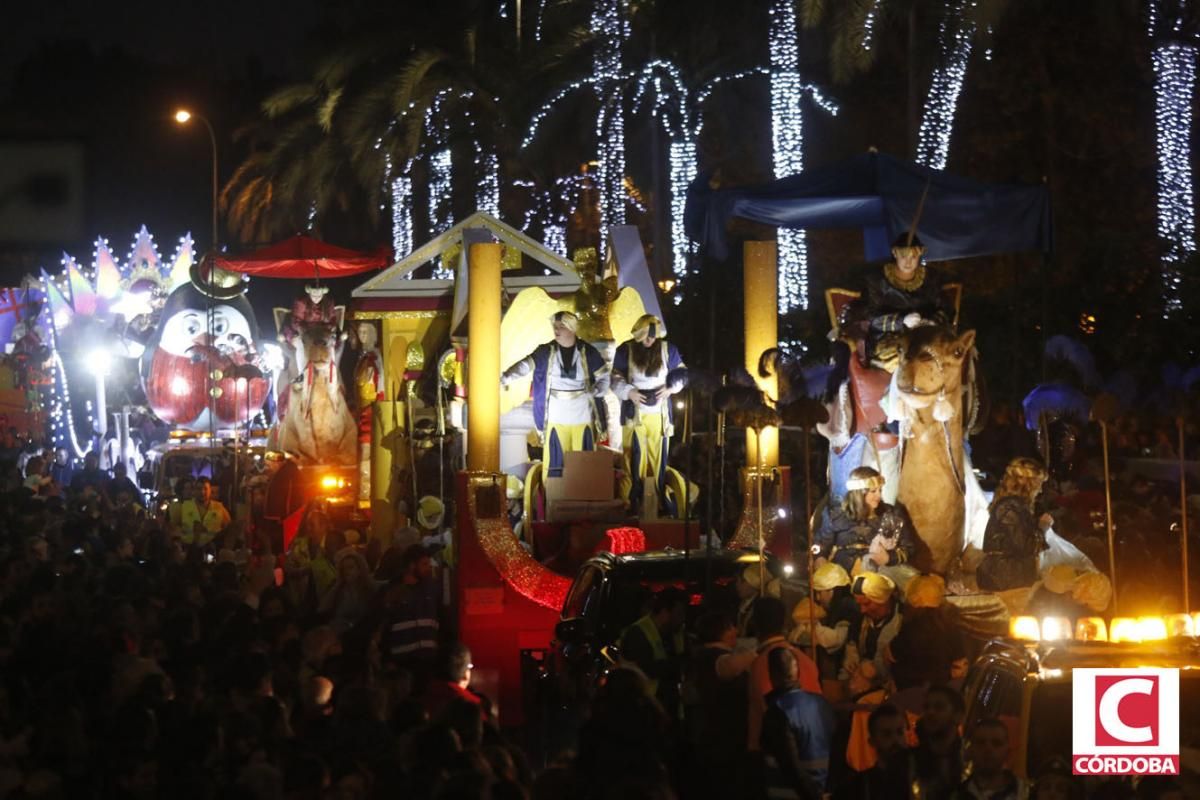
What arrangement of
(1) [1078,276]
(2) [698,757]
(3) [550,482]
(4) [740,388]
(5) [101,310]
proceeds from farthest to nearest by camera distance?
(5) [101,310] → (1) [1078,276] → (3) [550,482] → (4) [740,388] → (2) [698,757]

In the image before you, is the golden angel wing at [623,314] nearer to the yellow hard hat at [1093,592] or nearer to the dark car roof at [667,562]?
the dark car roof at [667,562]

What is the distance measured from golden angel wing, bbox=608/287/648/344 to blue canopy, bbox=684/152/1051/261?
395 cm

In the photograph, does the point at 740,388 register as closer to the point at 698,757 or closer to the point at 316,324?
the point at 698,757

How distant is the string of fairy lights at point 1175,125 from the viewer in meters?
24.4

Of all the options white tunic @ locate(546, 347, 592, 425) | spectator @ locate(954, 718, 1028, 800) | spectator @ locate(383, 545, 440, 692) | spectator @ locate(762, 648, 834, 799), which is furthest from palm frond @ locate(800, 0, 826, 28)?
spectator @ locate(954, 718, 1028, 800)

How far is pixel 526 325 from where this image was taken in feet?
69.3

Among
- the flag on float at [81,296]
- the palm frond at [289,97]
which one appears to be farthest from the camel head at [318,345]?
the flag on float at [81,296]

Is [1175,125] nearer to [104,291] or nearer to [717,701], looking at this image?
[717,701]

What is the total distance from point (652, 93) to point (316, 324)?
442 inches

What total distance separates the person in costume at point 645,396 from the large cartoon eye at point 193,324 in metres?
17.7

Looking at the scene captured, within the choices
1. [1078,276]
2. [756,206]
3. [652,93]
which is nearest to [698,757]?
[756,206]

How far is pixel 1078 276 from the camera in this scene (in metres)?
24.9

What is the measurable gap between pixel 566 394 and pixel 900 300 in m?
5.04

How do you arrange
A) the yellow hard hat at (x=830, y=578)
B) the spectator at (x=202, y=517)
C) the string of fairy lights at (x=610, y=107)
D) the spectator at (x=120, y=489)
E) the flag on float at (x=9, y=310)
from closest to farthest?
the yellow hard hat at (x=830, y=578) < the spectator at (x=202, y=517) < the spectator at (x=120, y=489) < the string of fairy lights at (x=610, y=107) < the flag on float at (x=9, y=310)
